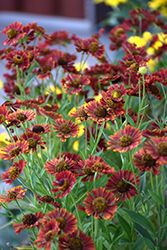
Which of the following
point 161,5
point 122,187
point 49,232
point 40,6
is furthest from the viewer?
point 40,6

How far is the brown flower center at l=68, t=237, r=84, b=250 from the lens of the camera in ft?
0.95

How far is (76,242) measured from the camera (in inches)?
11.5

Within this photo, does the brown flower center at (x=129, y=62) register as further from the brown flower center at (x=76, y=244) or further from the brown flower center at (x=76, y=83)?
the brown flower center at (x=76, y=244)

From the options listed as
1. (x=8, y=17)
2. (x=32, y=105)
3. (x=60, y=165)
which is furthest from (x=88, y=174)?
(x=8, y=17)

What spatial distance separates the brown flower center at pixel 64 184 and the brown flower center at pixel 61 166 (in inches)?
1.0

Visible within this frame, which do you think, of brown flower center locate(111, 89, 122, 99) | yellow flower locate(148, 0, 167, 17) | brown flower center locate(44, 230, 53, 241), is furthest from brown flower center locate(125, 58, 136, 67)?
yellow flower locate(148, 0, 167, 17)

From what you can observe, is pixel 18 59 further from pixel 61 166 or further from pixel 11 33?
pixel 61 166

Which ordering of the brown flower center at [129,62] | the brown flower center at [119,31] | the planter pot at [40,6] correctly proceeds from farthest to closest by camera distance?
1. the planter pot at [40,6]
2. the brown flower center at [119,31]
3. the brown flower center at [129,62]

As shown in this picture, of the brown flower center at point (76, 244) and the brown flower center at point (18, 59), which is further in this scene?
the brown flower center at point (18, 59)

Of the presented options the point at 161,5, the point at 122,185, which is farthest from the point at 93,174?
the point at 161,5

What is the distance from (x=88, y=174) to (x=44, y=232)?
10 centimetres

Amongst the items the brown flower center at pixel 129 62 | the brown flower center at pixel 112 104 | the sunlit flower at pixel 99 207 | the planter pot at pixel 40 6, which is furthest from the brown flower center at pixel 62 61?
the planter pot at pixel 40 6

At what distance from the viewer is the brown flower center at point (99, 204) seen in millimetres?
313

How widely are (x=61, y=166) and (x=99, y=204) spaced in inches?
2.8
